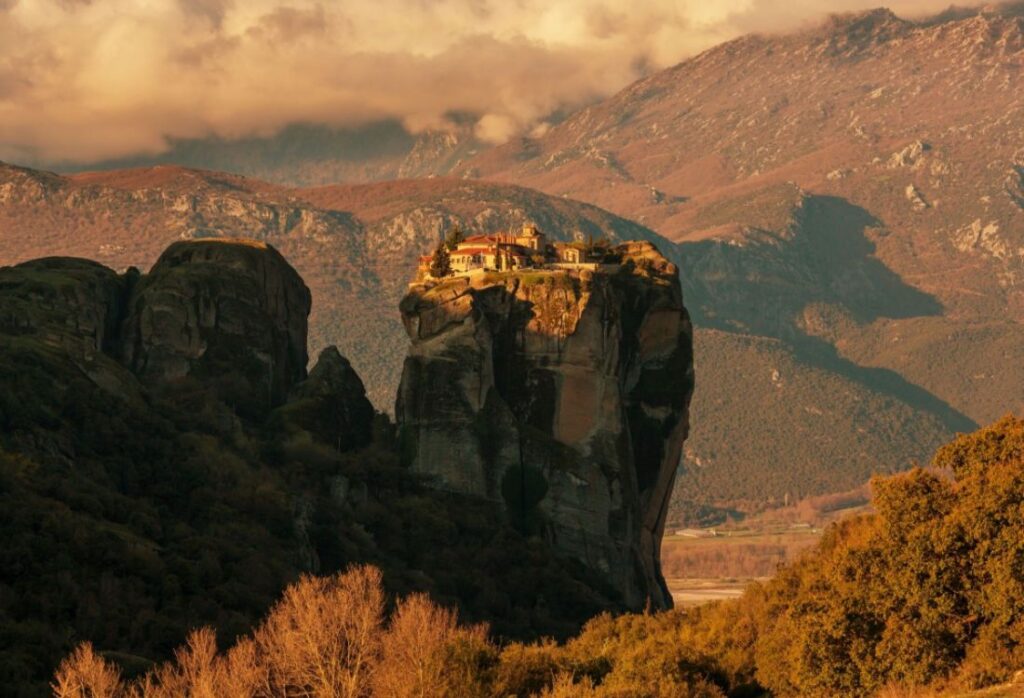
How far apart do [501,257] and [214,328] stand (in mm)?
30736

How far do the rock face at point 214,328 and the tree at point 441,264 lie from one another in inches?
694

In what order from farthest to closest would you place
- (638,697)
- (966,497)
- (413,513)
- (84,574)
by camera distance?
1. (413,513)
2. (84,574)
3. (966,497)
4. (638,697)

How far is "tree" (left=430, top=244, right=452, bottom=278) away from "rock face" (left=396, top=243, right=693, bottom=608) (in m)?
8.96

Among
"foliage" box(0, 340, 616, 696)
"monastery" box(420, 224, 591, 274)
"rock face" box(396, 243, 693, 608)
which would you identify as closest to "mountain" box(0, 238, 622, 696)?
"foliage" box(0, 340, 616, 696)

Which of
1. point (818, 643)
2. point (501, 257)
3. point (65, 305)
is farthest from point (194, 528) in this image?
point (818, 643)

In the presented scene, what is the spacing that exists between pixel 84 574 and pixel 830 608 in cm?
5512

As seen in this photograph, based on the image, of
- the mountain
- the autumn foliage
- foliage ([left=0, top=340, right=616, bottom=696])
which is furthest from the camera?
the mountain

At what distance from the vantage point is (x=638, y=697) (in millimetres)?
91688

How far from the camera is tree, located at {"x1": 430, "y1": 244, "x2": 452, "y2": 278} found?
192 metres

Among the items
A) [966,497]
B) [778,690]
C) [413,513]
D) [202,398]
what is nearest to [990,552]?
[966,497]

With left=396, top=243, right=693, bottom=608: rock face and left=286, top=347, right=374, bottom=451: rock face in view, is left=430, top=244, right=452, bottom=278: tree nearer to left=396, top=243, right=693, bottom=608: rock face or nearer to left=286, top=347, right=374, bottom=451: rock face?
left=396, top=243, right=693, bottom=608: rock face

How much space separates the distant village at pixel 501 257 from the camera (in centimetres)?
19025

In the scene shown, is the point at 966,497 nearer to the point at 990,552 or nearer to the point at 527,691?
the point at 990,552

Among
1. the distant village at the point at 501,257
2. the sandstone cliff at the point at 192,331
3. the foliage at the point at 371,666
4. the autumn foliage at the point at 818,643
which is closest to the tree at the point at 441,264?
the distant village at the point at 501,257
